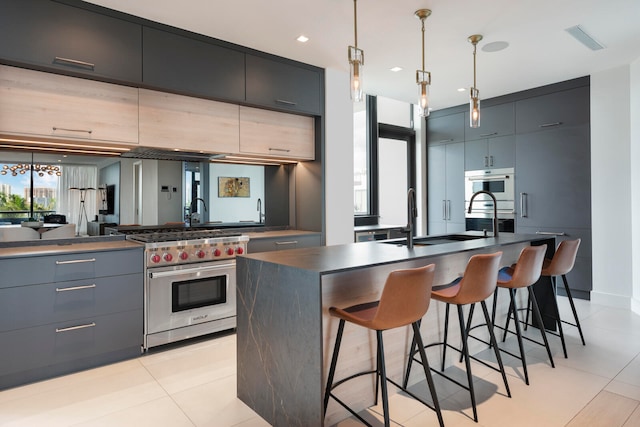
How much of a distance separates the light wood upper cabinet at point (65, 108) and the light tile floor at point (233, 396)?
1.80 metres

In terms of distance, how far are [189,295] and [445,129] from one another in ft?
15.9

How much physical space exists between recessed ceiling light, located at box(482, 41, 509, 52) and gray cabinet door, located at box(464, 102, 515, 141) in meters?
1.80

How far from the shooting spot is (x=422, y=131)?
6602 mm

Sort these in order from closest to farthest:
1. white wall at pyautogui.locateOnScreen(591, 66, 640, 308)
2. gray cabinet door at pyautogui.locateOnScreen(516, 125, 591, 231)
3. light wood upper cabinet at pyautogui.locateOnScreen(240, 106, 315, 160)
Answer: light wood upper cabinet at pyautogui.locateOnScreen(240, 106, 315, 160) < white wall at pyautogui.locateOnScreen(591, 66, 640, 308) < gray cabinet door at pyautogui.locateOnScreen(516, 125, 591, 231)

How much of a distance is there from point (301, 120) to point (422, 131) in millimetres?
2953

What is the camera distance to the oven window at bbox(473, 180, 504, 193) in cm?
561

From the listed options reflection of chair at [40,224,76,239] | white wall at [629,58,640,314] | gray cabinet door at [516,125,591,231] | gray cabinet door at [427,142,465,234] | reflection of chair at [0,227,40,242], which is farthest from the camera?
gray cabinet door at [427,142,465,234]

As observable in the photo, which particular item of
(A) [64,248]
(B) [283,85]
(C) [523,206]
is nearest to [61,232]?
(A) [64,248]

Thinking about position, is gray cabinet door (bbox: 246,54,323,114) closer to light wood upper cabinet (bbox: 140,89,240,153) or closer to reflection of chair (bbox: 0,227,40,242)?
light wood upper cabinet (bbox: 140,89,240,153)

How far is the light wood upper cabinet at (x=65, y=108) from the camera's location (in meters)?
2.71

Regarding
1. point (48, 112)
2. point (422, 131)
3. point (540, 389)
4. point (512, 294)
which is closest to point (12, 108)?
point (48, 112)

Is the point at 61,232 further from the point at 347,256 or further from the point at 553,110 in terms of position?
the point at 553,110

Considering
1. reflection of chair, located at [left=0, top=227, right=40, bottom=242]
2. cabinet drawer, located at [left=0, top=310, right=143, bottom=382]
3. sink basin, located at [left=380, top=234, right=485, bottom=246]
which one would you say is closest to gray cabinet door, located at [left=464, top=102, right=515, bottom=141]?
sink basin, located at [left=380, top=234, right=485, bottom=246]

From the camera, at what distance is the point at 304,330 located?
1.95 meters
